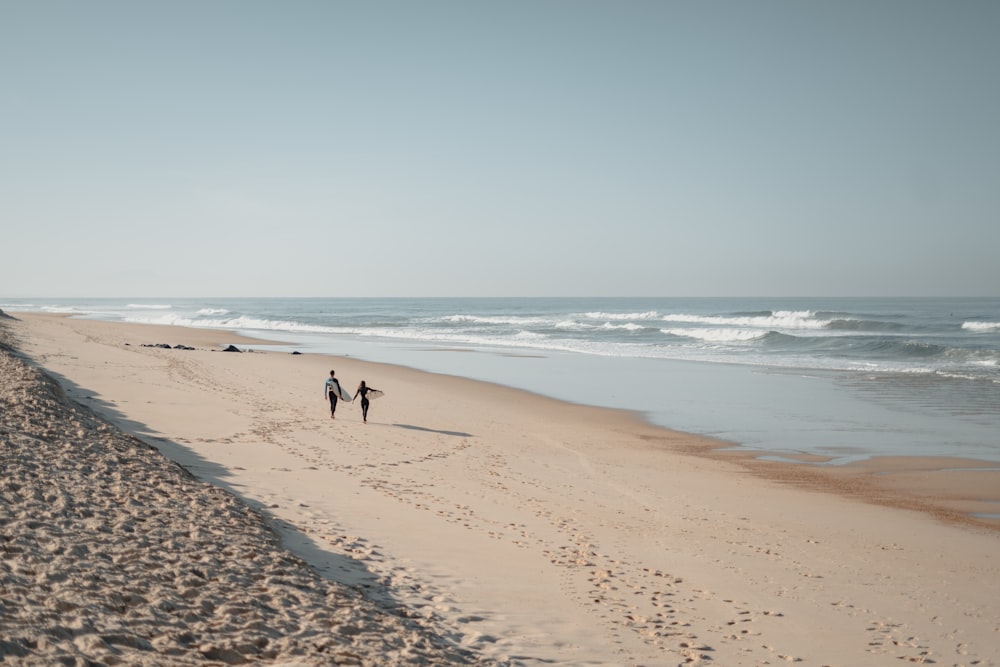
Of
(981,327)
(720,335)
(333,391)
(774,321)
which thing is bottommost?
(333,391)

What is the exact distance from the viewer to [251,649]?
4.76m

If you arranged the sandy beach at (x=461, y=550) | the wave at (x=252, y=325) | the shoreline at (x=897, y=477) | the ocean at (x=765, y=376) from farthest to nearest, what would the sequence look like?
the wave at (x=252, y=325) → the ocean at (x=765, y=376) → the shoreline at (x=897, y=477) → the sandy beach at (x=461, y=550)

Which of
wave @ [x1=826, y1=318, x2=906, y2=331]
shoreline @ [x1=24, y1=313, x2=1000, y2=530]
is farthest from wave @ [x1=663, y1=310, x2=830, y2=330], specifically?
shoreline @ [x1=24, y1=313, x2=1000, y2=530]

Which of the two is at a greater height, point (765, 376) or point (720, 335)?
point (720, 335)

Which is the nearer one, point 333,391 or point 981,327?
point 333,391

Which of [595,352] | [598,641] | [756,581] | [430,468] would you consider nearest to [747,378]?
[595,352]

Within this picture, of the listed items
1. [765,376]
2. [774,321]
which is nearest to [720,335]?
[774,321]

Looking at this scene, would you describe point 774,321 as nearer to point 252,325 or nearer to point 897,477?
point 252,325

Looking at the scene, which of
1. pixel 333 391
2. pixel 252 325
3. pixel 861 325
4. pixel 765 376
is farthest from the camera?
pixel 252 325

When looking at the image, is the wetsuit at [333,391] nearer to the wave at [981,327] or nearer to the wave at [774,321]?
the wave at [774,321]

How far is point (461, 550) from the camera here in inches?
311

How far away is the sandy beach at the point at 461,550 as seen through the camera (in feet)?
16.9

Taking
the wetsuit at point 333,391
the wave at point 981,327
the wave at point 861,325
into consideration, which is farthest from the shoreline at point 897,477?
the wave at point 981,327

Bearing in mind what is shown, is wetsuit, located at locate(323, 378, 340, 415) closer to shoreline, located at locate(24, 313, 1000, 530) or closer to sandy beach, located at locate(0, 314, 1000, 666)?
sandy beach, located at locate(0, 314, 1000, 666)
